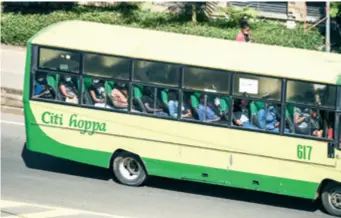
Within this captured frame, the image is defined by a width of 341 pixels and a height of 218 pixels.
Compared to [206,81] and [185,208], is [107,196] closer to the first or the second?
[185,208]

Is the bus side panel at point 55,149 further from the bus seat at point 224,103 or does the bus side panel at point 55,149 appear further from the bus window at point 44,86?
the bus seat at point 224,103

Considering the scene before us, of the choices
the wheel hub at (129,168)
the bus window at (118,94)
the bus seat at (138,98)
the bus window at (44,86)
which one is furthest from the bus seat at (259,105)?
the bus window at (44,86)

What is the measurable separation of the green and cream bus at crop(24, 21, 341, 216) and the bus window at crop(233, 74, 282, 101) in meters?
0.02

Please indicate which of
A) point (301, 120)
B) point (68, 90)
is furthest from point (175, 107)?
point (301, 120)

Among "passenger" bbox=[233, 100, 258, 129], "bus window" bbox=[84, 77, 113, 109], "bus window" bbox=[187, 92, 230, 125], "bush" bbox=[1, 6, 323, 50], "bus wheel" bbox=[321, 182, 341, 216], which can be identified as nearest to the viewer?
"bus wheel" bbox=[321, 182, 341, 216]

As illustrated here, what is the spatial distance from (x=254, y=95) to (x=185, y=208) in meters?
2.26

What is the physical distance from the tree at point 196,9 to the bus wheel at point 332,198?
10435mm

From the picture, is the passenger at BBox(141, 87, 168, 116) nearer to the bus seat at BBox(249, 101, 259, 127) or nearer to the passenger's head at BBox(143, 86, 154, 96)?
the passenger's head at BBox(143, 86, 154, 96)

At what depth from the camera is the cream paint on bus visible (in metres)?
16.2

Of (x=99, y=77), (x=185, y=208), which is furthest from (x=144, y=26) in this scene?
(x=185, y=208)

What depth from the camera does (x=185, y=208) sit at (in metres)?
16.4

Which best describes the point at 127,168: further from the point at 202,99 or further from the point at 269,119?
the point at 269,119

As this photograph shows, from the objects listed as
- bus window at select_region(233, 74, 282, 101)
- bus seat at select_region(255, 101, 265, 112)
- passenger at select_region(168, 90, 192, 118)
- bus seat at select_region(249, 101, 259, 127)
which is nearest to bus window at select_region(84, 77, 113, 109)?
passenger at select_region(168, 90, 192, 118)

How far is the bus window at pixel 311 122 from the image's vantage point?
16.0 m
